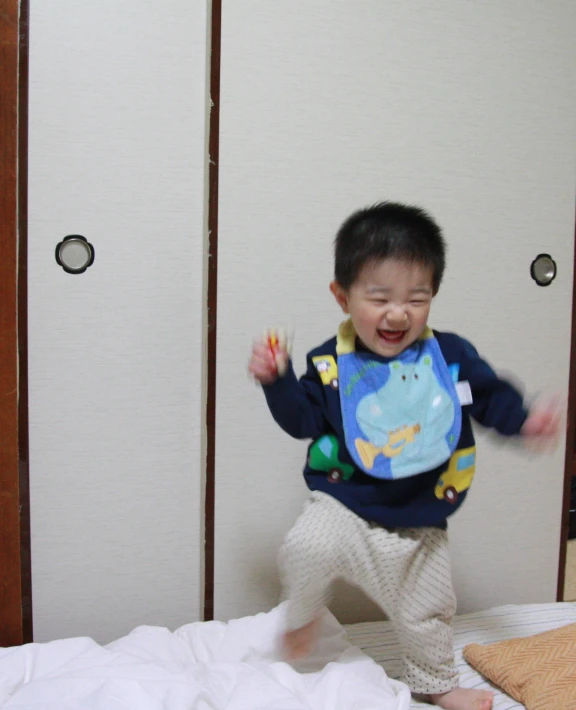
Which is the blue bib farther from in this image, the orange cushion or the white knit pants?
the orange cushion

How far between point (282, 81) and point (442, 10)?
0.46m

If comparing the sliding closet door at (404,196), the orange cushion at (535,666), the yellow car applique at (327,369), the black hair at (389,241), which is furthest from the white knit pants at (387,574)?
the black hair at (389,241)

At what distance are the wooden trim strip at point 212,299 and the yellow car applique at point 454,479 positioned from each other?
55 cm

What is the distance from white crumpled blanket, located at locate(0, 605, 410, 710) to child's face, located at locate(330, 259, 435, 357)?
615mm

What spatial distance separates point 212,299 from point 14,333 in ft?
1.45

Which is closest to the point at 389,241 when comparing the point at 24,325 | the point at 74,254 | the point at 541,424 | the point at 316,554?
the point at 541,424

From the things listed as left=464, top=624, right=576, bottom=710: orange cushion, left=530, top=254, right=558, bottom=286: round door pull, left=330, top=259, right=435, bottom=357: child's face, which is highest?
left=530, top=254, right=558, bottom=286: round door pull

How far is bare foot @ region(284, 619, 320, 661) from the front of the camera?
1.40 metres

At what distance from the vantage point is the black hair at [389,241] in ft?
4.05

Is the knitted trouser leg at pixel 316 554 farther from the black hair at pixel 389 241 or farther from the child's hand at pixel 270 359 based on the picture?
the black hair at pixel 389 241

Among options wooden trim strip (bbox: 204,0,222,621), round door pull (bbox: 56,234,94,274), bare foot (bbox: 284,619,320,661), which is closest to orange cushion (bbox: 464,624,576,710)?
bare foot (bbox: 284,619,320,661)

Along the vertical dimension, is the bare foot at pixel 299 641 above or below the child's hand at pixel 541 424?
below

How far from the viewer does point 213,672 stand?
131 cm

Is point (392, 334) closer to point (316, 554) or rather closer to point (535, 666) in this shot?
point (316, 554)
